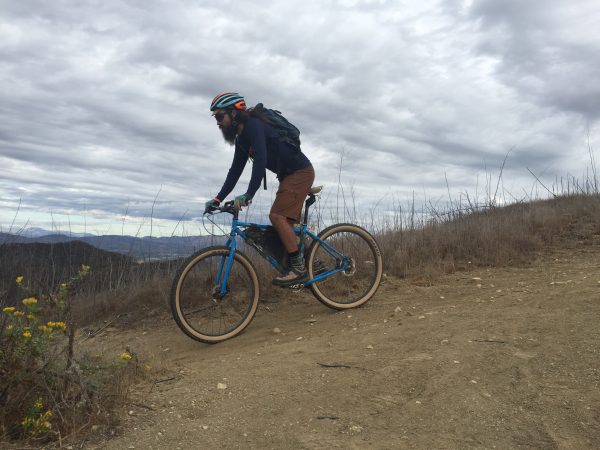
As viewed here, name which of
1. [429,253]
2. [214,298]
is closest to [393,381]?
[214,298]

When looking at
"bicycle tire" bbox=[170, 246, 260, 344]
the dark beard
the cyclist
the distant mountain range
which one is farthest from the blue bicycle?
the distant mountain range

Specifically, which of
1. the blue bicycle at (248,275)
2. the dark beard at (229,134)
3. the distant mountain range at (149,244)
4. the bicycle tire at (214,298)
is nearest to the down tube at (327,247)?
the blue bicycle at (248,275)

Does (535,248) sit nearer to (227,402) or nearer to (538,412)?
(538,412)

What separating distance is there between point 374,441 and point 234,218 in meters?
2.82

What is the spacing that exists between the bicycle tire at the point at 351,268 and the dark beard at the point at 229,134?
141cm

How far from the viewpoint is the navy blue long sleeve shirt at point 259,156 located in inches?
188

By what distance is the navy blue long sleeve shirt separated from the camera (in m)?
4.77

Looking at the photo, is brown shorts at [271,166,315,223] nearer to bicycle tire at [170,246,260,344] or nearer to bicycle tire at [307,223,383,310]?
bicycle tire at [307,223,383,310]

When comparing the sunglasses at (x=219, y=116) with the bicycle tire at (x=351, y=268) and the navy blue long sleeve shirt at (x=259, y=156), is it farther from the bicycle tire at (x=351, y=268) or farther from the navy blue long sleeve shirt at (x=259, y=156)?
the bicycle tire at (x=351, y=268)

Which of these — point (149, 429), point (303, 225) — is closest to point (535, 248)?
point (303, 225)

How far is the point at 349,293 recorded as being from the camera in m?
6.08

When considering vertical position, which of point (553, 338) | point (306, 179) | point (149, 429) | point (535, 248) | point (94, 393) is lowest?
point (149, 429)

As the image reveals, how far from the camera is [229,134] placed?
4969 millimetres

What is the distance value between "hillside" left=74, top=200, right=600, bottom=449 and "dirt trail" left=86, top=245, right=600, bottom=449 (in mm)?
10
